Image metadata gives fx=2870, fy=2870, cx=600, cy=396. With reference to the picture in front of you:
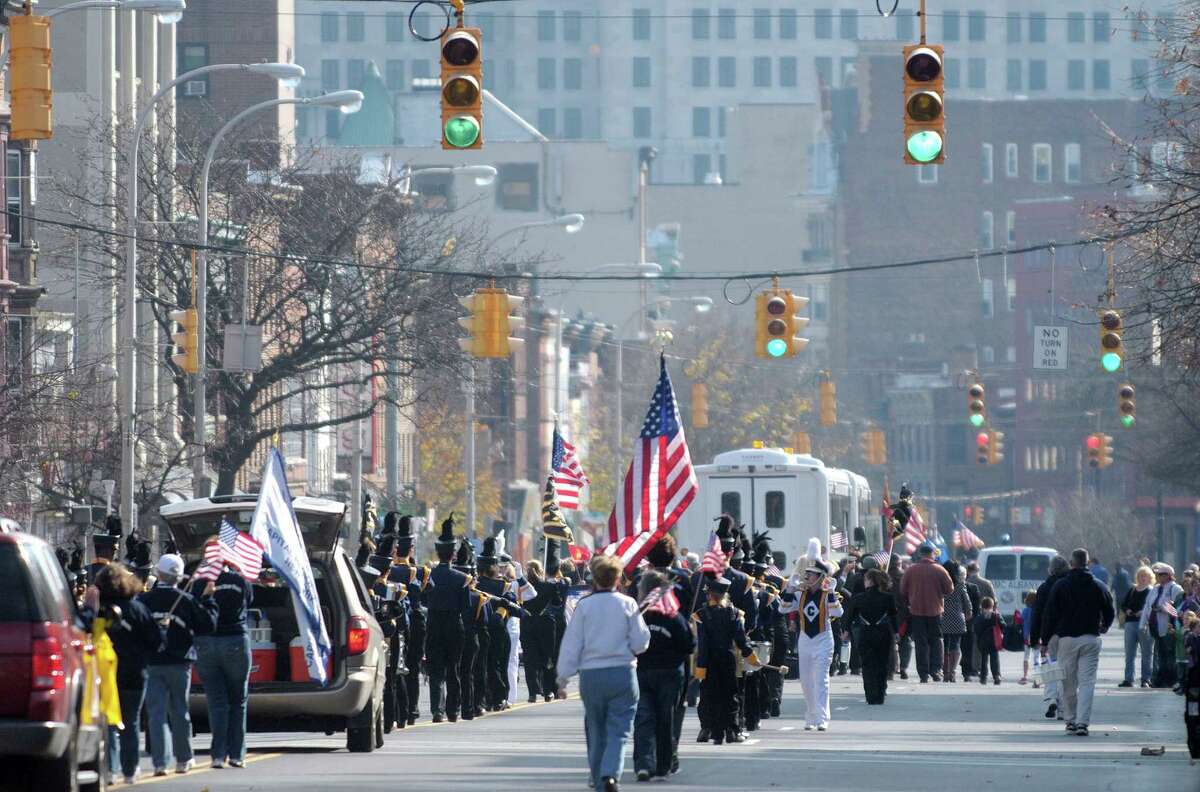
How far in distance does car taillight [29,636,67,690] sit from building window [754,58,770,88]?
163 meters

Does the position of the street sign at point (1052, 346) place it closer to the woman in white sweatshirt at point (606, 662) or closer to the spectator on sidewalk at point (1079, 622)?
the spectator on sidewalk at point (1079, 622)

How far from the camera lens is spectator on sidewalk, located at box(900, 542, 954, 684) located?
36094 mm

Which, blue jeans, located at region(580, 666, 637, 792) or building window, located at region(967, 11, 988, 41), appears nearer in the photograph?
blue jeans, located at region(580, 666, 637, 792)

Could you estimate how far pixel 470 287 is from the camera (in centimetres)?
5147

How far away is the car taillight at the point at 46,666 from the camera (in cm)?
1482

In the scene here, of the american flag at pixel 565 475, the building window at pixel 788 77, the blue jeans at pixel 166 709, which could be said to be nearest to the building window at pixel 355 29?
the building window at pixel 788 77

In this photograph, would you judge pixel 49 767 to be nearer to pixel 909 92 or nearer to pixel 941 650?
pixel 909 92

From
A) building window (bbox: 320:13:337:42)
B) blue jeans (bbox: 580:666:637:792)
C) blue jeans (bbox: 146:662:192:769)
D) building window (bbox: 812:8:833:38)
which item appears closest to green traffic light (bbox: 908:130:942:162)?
blue jeans (bbox: 580:666:637:792)

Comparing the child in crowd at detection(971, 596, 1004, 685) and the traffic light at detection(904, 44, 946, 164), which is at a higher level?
the traffic light at detection(904, 44, 946, 164)

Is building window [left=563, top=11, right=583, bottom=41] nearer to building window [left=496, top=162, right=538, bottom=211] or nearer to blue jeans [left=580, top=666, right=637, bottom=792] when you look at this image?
building window [left=496, top=162, right=538, bottom=211]

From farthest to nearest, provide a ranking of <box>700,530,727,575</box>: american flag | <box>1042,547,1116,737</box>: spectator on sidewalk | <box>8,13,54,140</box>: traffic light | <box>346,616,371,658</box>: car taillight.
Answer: <box>1042,547,1116,737</box>: spectator on sidewalk → <box>700,530,727,575</box>: american flag → <box>8,13,54,140</box>: traffic light → <box>346,616,371,658</box>: car taillight

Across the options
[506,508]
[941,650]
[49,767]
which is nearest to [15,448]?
[941,650]

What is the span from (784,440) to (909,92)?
80811 millimetres

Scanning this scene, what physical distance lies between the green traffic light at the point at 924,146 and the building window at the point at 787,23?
513 ft
